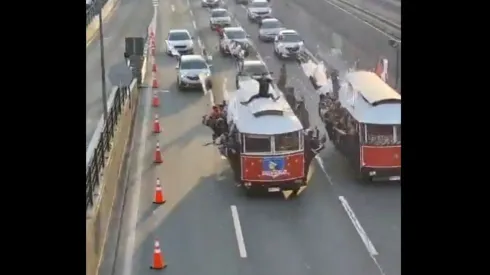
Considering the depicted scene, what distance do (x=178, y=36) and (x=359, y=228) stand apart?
6.71 m

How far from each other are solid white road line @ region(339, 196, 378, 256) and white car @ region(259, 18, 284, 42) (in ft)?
15.6

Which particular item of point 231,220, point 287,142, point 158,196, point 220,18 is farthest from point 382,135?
point 220,18

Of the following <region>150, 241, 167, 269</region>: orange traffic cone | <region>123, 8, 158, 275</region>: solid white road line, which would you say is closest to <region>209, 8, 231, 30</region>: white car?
<region>123, 8, 158, 275</region>: solid white road line

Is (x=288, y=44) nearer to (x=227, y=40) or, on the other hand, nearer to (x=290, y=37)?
(x=290, y=37)

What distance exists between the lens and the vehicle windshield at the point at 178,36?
13.0 metres

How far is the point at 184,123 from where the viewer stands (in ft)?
34.3

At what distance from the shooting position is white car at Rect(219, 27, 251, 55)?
39.8ft

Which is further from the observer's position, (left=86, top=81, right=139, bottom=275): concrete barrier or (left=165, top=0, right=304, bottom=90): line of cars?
(left=165, top=0, right=304, bottom=90): line of cars

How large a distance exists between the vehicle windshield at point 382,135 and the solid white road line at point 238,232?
4.55 ft

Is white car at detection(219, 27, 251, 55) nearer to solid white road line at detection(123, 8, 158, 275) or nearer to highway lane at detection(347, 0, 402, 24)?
solid white road line at detection(123, 8, 158, 275)

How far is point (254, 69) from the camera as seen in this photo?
1046 centimetres

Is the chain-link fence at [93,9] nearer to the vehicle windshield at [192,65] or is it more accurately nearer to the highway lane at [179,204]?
the highway lane at [179,204]

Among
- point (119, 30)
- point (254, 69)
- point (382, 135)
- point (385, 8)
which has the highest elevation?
point (385, 8)
